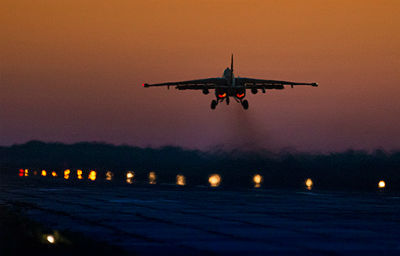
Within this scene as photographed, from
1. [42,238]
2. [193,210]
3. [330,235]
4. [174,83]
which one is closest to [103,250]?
[42,238]

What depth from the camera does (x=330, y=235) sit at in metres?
27.8

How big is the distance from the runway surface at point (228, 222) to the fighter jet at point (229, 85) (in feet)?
60.2

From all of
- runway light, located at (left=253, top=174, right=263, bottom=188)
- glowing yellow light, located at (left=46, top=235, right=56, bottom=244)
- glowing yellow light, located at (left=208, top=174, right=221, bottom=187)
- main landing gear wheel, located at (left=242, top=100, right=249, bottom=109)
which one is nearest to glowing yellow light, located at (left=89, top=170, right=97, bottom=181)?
glowing yellow light, located at (left=208, top=174, right=221, bottom=187)

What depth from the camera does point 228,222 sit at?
107 feet

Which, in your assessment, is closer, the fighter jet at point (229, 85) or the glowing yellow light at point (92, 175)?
the fighter jet at point (229, 85)

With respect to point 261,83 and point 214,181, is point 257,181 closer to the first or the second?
point 214,181

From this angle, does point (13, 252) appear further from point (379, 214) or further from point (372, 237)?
point (379, 214)

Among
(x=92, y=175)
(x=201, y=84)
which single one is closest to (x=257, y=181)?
(x=201, y=84)

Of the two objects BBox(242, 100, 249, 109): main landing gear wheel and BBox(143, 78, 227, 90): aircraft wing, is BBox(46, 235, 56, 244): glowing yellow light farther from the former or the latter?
BBox(242, 100, 249, 109): main landing gear wheel

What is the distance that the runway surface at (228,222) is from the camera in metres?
24.1

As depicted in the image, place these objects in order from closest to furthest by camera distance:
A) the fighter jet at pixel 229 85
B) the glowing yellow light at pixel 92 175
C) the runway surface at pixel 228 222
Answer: the runway surface at pixel 228 222
the fighter jet at pixel 229 85
the glowing yellow light at pixel 92 175

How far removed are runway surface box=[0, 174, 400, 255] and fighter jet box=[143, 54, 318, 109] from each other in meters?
18.3

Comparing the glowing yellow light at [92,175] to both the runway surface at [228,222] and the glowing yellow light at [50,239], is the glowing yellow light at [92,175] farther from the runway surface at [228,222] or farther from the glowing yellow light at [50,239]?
the glowing yellow light at [50,239]

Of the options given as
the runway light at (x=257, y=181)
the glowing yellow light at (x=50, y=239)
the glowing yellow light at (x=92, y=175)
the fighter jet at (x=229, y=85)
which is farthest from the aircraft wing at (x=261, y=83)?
the glowing yellow light at (x=50, y=239)
